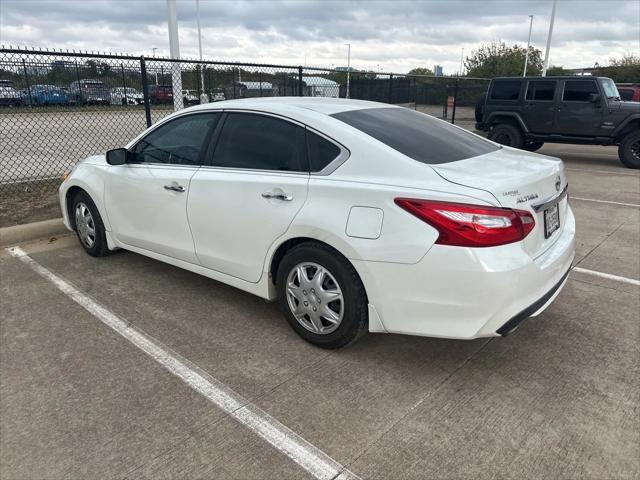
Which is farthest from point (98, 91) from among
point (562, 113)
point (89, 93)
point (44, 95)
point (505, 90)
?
point (562, 113)

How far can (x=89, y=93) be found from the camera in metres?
8.84

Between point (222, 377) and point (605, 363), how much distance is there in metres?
2.43

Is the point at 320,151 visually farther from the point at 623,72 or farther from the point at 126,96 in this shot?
the point at 623,72

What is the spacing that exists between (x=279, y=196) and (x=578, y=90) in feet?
36.1


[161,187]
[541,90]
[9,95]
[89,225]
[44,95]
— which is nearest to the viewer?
[161,187]

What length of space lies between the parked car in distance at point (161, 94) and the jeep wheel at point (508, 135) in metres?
8.04

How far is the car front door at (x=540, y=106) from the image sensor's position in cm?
1207

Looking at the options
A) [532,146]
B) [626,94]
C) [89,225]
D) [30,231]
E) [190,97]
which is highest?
[626,94]

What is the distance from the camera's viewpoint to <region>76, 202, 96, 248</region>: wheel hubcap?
16.0 ft

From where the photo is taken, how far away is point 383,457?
2402mm

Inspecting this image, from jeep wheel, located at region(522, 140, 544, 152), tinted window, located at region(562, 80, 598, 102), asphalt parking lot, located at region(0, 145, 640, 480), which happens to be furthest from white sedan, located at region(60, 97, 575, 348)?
jeep wheel, located at region(522, 140, 544, 152)

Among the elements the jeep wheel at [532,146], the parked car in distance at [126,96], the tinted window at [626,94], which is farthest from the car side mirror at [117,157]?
the tinted window at [626,94]

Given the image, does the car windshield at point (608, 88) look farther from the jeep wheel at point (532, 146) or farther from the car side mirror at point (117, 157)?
the car side mirror at point (117, 157)

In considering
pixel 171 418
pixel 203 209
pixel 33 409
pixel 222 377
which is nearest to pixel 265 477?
pixel 171 418
